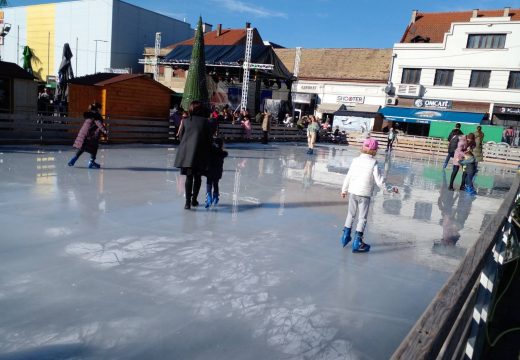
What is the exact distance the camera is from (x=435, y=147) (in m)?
25.4

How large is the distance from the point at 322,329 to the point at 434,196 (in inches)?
291

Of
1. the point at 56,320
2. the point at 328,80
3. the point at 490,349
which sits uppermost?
the point at 328,80

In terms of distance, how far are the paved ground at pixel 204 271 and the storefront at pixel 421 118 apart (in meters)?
22.9

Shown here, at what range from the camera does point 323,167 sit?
512 inches

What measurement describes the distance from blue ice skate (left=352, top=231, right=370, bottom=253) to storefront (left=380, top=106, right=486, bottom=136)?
25183 millimetres

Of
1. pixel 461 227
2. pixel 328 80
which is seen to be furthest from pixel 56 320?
pixel 328 80

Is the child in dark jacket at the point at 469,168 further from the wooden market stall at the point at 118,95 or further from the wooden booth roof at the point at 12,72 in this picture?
the wooden booth roof at the point at 12,72

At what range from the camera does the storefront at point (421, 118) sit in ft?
92.1

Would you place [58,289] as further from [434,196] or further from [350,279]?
[434,196]

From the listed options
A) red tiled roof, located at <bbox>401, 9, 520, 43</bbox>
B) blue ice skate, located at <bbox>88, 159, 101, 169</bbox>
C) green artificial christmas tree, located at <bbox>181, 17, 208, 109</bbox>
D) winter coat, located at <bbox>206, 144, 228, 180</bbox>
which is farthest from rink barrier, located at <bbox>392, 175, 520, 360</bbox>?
red tiled roof, located at <bbox>401, 9, 520, 43</bbox>

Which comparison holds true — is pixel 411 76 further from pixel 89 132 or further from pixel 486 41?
pixel 89 132

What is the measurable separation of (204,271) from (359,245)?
1957mm

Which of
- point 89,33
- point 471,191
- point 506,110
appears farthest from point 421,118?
point 89,33

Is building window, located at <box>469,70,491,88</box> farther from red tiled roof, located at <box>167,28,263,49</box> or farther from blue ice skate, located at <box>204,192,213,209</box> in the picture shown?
blue ice skate, located at <box>204,192,213,209</box>
